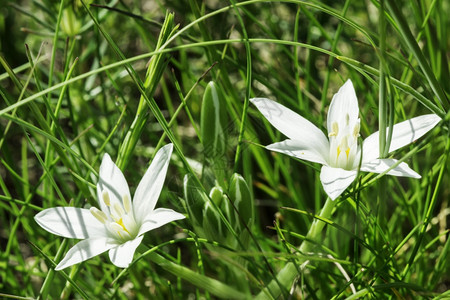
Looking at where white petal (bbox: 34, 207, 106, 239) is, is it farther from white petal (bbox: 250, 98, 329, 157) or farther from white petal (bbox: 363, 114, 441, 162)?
white petal (bbox: 363, 114, 441, 162)

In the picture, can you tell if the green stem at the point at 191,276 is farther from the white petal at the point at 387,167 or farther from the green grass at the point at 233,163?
the white petal at the point at 387,167

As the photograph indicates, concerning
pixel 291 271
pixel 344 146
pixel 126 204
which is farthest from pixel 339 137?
pixel 126 204

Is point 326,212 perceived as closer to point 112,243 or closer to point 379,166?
point 379,166

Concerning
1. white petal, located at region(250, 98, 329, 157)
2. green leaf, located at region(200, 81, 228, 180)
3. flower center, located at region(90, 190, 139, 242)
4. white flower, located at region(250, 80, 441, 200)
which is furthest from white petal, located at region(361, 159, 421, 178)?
flower center, located at region(90, 190, 139, 242)

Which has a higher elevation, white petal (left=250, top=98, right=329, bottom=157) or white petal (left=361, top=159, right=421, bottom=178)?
white petal (left=250, top=98, right=329, bottom=157)

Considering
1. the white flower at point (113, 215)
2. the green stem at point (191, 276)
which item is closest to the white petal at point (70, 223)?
the white flower at point (113, 215)

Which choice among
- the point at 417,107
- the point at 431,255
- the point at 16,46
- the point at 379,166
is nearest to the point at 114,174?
the point at 379,166

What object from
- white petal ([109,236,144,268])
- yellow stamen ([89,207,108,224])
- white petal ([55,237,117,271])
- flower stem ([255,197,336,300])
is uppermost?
yellow stamen ([89,207,108,224])
